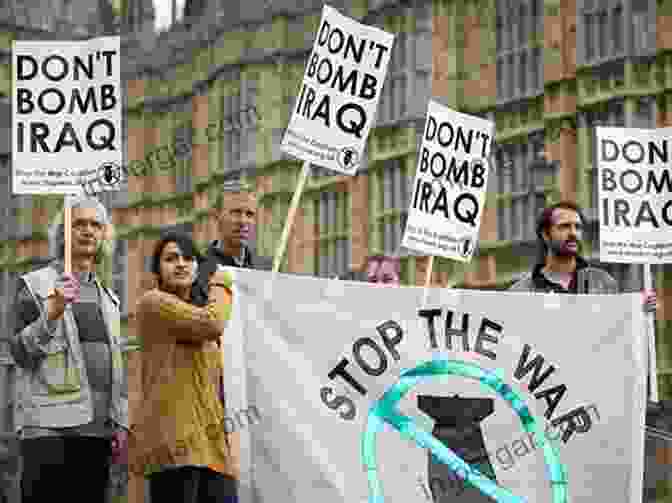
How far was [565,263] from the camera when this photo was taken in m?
7.91

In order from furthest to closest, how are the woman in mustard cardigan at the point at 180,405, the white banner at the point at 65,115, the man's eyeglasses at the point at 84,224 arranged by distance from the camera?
the white banner at the point at 65,115 → the man's eyeglasses at the point at 84,224 → the woman in mustard cardigan at the point at 180,405

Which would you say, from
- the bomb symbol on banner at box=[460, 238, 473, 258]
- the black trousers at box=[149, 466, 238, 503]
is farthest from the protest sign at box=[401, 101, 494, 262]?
the black trousers at box=[149, 466, 238, 503]

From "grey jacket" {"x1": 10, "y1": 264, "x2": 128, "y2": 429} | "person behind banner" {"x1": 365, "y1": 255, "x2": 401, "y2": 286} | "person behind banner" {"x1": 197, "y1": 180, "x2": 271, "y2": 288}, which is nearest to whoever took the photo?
"grey jacket" {"x1": 10, "y1": 264, "x2": 128, "y2": 429}

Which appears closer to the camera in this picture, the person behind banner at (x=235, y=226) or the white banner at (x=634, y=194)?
the person behind banner at (x=235, y=226)

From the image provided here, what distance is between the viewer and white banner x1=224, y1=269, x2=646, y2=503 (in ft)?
23.5

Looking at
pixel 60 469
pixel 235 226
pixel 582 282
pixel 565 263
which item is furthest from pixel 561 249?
pixel 60 469

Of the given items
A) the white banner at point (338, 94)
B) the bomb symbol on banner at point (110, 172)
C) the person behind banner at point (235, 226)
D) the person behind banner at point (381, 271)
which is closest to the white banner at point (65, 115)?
the bomb symbol on banner at point (110, 172)

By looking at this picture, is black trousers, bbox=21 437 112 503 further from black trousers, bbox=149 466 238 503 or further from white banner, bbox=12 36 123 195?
white banner, bbox=12 36 123 195

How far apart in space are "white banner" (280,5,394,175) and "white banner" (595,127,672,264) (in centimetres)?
138

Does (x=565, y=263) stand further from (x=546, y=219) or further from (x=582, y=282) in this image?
(x=546, y=219)

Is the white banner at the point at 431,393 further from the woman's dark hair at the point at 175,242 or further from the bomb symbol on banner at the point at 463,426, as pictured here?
the woman's dark hair at the point at 175,242

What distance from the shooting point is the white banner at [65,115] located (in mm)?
7793

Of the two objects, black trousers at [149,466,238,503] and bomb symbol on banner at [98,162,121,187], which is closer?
black trousers at [149,466,238,503]

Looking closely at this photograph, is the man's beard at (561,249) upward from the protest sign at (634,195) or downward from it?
downward
